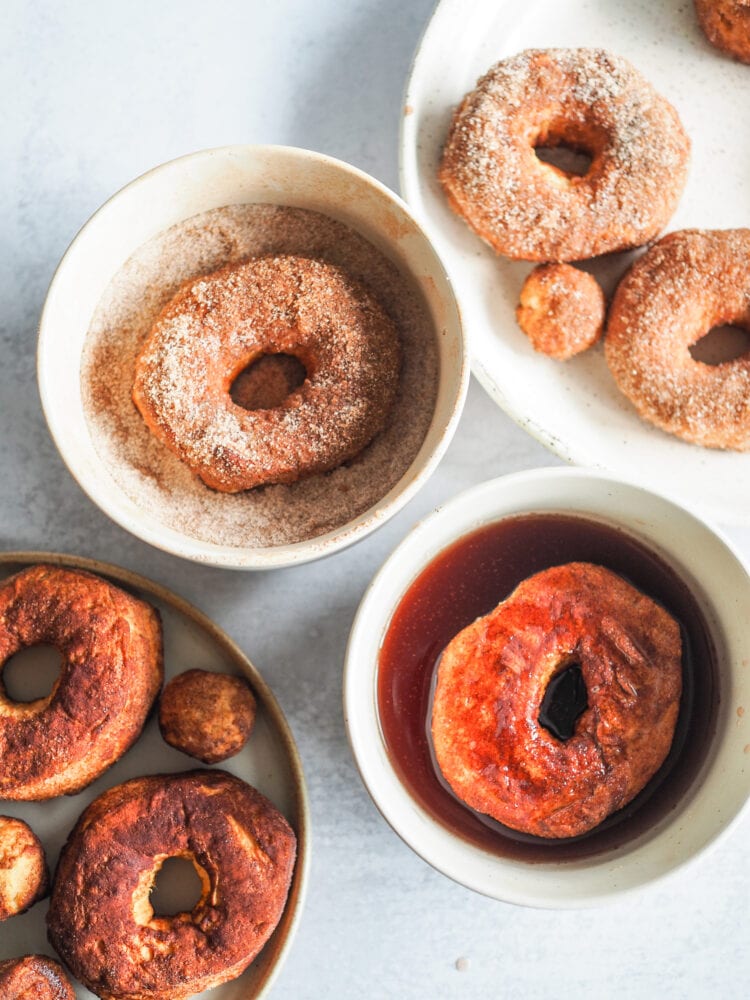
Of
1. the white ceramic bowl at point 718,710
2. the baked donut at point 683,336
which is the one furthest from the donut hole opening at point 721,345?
the white ceramic bowl at point 718,710

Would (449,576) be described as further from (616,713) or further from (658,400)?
(658,400)

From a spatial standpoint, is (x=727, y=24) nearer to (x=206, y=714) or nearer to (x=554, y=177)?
(x=554, y=177)

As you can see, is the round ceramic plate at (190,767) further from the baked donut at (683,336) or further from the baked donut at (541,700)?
the baked donut at (683,336)

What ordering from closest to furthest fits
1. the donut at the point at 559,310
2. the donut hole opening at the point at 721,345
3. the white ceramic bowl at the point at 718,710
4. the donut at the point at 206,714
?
the white ceramic bowl at the point at 718,710 → the donut at the point at 206,714 → the donut at the point at 559,310 → the donut hole opening at the point at 721,345

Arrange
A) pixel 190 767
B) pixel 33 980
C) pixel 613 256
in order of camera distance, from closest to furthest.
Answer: pixel 33 980, pixel 190 767, pixel 613 256

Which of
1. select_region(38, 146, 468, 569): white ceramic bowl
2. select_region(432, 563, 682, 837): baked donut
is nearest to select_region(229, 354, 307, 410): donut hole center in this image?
select_region(38, 146, 468, 569): white ceramic bowl

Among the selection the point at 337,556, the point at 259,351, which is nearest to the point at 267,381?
the point at 259,351

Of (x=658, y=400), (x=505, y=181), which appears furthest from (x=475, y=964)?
(x=505, y=181)
